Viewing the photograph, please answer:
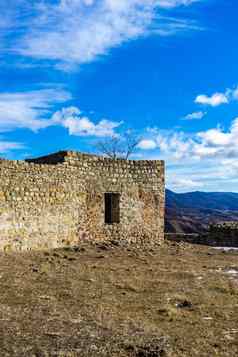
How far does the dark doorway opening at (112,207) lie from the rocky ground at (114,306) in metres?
3.78

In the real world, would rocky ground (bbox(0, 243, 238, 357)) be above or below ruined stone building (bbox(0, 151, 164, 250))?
below

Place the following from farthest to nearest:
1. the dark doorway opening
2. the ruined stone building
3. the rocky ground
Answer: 1. the dark doorway opening
2. the ruined stone building
3. the rocky ground

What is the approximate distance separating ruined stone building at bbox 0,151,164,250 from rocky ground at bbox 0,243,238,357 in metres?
1.16

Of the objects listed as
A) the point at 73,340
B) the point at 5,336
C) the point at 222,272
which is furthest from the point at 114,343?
the point at 222,272

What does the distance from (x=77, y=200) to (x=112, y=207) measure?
2204 mm

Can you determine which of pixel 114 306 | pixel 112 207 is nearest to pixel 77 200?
pixel 112 207

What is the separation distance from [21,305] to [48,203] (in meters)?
8.25

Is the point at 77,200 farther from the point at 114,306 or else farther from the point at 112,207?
the point at 114,306

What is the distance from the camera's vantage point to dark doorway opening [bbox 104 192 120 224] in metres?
19.7

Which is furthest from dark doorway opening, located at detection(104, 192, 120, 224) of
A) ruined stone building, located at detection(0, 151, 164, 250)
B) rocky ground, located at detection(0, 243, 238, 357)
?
rocky ground, located at detection(0, 243, 238, 357)

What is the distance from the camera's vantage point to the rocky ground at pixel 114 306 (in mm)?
6480

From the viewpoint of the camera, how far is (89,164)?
18.8m

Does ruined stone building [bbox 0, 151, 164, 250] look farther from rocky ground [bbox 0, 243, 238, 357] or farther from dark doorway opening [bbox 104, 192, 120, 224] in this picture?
rocky ground [bbox 0, 243, 238, 357]

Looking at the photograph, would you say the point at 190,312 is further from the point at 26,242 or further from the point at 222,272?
the point at 26,242
